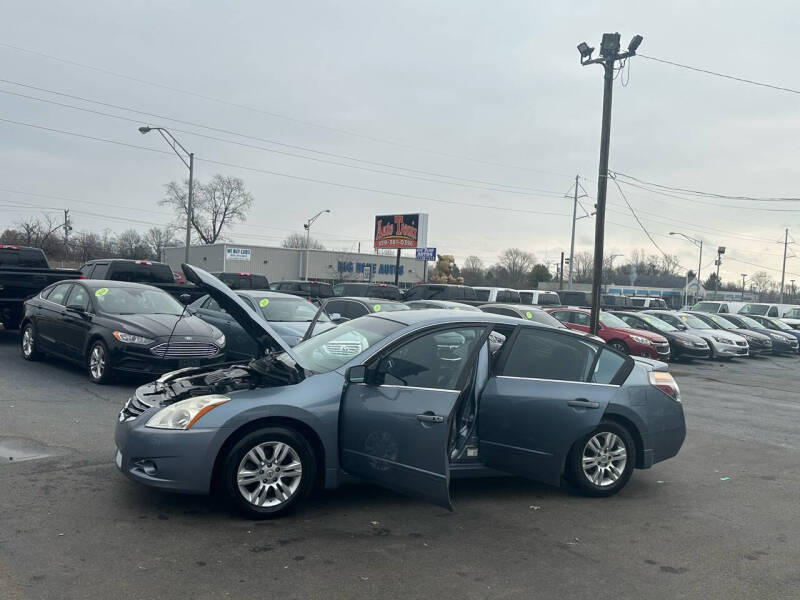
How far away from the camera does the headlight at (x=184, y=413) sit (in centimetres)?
501

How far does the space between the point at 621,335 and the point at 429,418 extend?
54.7ft

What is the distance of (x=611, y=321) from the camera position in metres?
21.7

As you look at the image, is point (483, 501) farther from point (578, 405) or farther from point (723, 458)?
point (723, 458)

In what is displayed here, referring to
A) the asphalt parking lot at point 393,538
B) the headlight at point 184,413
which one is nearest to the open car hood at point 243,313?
the headlight at point 184,413

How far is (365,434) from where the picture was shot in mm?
5180

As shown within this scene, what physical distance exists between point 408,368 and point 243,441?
4.31 ft

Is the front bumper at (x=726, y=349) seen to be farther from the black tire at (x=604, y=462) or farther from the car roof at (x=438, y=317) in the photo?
the car roof at (x=438, y=317)

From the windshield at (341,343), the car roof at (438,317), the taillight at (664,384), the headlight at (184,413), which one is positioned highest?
the car roof at (438,317)

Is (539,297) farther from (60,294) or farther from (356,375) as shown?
(356,375)

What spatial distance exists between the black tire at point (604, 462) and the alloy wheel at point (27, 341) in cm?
982

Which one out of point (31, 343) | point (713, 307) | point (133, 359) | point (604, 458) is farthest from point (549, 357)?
point (713, 307)

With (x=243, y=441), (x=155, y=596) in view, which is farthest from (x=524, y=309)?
(x=155, y=596)

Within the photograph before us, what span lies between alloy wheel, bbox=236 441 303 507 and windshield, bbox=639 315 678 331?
19.0 m

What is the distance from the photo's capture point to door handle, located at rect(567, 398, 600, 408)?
6051 millimetres
